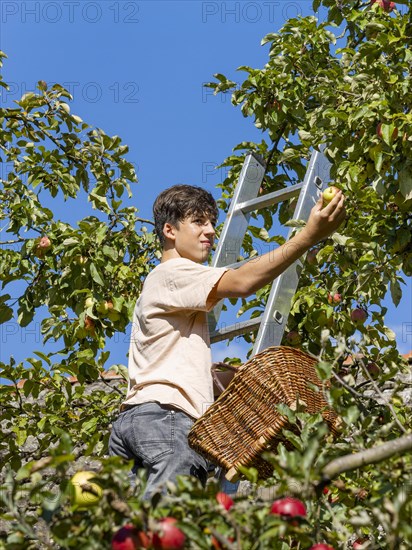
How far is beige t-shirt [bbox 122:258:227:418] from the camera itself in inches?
109

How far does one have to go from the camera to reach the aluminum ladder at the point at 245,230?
10.8 ft

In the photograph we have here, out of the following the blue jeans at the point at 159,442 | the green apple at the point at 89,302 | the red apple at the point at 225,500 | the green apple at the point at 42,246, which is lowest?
the red apple at the point at 225,500

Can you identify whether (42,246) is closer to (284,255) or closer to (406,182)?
(406,182)

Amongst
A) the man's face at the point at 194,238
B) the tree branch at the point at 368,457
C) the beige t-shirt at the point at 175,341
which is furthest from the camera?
the man's face at the point at 194,238

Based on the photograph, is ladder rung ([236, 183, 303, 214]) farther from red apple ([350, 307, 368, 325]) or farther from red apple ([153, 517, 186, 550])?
red apple ([153, 517, 186, 550])

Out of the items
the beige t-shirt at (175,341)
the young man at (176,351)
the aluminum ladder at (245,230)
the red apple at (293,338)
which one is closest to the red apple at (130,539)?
the young man at (176,351)

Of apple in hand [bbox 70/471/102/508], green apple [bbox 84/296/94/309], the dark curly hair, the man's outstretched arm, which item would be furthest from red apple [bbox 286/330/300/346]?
apple in hand [bbox 70/471/102/508]

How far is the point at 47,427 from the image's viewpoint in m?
4.33

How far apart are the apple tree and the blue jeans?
21 cm

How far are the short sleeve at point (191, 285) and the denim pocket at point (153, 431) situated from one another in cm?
31

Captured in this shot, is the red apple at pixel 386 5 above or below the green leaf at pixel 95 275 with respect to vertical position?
above

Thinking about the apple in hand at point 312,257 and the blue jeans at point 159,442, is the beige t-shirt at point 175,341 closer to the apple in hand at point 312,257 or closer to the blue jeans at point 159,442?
the blue jeans at point 159,442

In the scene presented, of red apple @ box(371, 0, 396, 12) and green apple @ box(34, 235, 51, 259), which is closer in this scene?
red apple @ box(371, 0, 396, 12)

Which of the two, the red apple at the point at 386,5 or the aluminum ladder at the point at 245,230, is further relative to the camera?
the red apple at the point at 386,5
